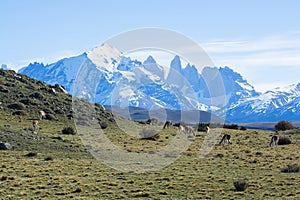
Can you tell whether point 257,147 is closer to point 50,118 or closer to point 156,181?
point 156,181

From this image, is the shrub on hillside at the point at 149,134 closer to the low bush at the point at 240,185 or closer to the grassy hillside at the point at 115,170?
the grassy hillside at the point at 115,170

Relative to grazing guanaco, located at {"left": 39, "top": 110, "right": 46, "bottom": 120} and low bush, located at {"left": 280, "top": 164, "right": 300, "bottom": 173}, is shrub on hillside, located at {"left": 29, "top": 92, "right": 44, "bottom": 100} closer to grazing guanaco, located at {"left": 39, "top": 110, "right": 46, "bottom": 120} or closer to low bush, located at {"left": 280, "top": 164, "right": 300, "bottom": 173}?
grazing guanaco, located at {"left": 39, "top": 110, "right": 46, "bottom": 120}

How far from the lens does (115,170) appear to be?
3478 cm

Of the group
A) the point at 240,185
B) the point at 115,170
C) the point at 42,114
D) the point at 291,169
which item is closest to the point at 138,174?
the point at 115,170

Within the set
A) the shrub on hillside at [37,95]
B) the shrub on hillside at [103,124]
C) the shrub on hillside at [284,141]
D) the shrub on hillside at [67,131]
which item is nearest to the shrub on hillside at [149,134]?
the shrub on hillside at [103,124]

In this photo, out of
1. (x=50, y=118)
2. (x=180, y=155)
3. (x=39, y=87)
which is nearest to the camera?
(x=180, y=155)

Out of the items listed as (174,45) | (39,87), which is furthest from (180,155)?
(39,87)

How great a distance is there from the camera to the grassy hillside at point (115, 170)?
26.3m

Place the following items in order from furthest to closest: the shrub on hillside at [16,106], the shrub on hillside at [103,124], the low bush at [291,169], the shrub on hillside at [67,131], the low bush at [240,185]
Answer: the shrub on hillside at [103,124] < the shrub on hillside at [16,106] < the shrub on hillside at [67,131] < the low bush at [291,169] < the low bush at [240,185]

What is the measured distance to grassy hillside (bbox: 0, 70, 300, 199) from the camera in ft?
86.2

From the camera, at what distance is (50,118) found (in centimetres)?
6256

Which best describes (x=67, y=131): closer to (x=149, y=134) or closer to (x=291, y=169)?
(x=149, y=134)

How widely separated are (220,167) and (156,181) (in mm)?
7636

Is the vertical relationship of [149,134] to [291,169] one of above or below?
above
